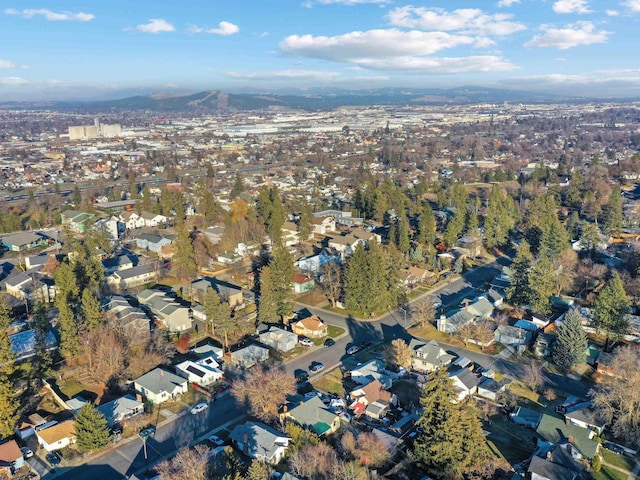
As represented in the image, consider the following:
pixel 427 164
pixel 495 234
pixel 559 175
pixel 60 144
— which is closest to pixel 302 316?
pixel 495 234

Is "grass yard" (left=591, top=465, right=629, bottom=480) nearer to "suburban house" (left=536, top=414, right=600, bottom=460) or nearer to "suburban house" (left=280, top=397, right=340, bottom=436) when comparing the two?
"suburban house" (left=536, top=414, right=600, bottom=460)

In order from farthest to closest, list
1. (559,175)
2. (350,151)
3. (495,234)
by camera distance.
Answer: (350,151) → (559,175) → (495,234)

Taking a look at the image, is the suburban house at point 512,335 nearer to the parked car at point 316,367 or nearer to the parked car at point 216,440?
the parked car at point 316,367

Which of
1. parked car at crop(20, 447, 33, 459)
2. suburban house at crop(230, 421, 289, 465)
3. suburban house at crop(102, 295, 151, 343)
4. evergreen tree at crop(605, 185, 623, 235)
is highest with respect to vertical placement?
evergreen tree at crop(605, 185, 623, 235)

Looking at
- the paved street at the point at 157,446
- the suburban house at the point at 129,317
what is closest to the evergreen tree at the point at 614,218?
the paved street at the point at 157,446

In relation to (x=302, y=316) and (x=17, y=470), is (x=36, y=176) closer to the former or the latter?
(x=302, y=316)

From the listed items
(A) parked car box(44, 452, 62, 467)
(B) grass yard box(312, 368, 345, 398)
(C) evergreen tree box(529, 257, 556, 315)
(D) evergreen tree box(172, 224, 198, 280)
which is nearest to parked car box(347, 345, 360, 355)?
(B) grass yard box(312, 368, 345, 398)
